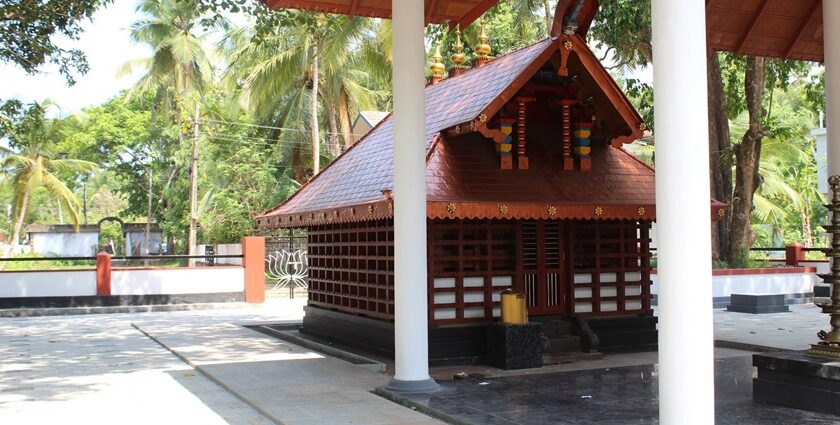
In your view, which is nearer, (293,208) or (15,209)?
(293,208)

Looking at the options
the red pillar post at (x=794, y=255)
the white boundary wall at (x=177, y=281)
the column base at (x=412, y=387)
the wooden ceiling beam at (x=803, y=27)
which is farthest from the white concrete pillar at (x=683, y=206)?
the red pillar post at (x=794, y=255)

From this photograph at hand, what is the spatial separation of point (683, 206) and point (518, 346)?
5.62 metres

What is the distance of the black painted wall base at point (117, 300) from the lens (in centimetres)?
2275

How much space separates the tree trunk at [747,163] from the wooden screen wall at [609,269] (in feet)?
35.2

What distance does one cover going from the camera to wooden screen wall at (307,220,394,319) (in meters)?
12.3

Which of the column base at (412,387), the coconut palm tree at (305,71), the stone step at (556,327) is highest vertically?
the coconut palm tree at (305,71)

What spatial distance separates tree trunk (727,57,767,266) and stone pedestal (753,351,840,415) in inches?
592

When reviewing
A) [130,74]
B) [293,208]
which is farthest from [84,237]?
[293,208]

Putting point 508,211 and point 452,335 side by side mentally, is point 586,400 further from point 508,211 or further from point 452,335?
point 452,335

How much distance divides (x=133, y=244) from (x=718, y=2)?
123ft

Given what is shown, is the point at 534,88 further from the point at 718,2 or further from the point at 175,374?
the point at 175,374

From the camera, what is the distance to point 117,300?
2370 cm

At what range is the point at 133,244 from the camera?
44281 millimetres

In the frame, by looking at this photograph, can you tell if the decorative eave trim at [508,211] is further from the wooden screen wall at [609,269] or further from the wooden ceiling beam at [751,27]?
the wooden ceiling beam at [751,27]
